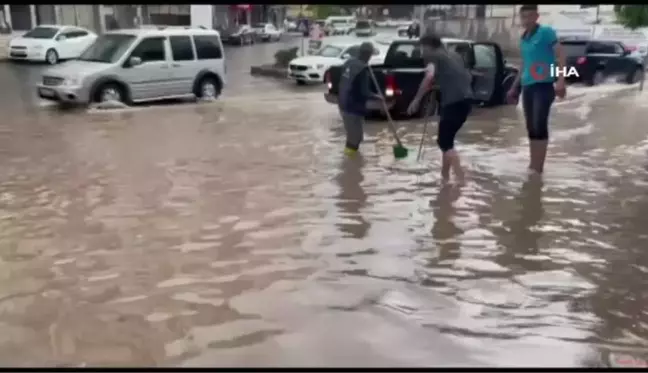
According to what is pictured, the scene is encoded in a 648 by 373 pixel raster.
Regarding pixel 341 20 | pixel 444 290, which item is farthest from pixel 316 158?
pixel 341 20

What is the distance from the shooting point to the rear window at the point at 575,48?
23703 millimetres

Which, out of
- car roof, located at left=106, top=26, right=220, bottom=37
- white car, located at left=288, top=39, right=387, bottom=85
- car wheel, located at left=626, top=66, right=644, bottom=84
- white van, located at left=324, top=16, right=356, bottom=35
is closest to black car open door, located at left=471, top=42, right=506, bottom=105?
car roof, located at left=106, top=26, right=220, bottom=37

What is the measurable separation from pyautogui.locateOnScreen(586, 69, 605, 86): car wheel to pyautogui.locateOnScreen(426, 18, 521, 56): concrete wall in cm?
900

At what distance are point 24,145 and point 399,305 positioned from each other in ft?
25.5

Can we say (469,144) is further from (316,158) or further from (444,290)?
(444,290)

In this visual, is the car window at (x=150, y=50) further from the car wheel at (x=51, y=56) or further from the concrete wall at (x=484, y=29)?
the concrete wall at (x=484, y=29)

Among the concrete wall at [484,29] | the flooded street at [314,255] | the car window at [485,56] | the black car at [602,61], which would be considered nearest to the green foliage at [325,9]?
the flooded street at [314,255]

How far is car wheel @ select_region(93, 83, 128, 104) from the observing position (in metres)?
15.0

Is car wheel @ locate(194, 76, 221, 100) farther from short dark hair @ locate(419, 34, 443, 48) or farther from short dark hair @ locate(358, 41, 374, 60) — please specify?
short dark hair @ locate(419, 34, 443, 48)

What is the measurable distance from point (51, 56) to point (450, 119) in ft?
71.3

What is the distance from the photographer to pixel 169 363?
4082 mm

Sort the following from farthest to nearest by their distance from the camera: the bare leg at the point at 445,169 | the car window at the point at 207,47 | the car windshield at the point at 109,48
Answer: the car window at the point at 207,47, the car windshield at the point at 109,48, the bare leg at the point at 445,169

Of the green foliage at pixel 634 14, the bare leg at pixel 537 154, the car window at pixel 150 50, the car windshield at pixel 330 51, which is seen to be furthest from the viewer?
the car windshield at pixel 330 51

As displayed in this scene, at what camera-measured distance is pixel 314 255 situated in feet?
19.4
